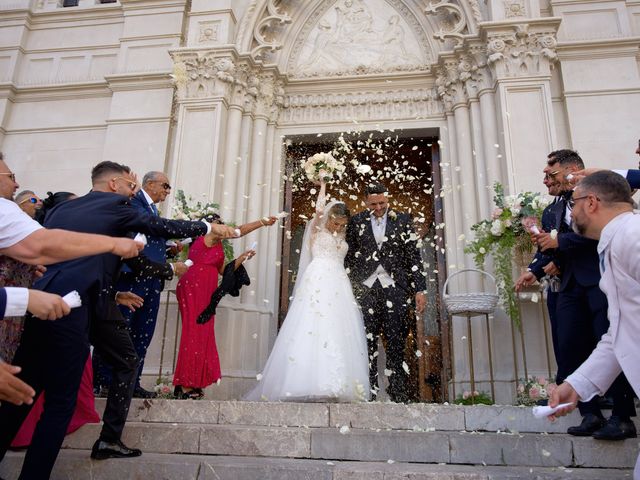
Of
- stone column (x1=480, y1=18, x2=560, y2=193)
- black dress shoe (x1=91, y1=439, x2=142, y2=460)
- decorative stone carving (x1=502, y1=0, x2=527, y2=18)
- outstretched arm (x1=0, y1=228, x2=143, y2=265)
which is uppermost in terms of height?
decorative stone carving (x1=502, y1=0, x2=527, y2=18)

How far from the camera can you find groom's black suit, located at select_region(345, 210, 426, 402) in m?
6.01

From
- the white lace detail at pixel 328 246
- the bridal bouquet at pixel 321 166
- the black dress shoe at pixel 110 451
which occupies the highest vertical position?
the bridal bouquet at pixel 321 166

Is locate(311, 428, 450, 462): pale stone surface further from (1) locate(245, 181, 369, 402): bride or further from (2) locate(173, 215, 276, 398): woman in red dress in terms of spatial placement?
(2) locate(173, 215, 276, 398): woman in red dress

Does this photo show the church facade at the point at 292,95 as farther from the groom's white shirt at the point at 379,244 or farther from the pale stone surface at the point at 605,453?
the pale stone surface at the point at 605,453

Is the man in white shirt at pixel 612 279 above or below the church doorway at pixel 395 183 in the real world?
below

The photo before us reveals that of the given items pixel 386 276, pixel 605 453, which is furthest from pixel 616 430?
pixel 386 276

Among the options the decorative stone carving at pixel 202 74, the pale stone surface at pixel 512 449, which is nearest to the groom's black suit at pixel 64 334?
the pale stone surface at pixel 512 449

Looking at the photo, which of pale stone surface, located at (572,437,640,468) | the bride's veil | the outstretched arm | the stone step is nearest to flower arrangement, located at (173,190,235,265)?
the bride's veil

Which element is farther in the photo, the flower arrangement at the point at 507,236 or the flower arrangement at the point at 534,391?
the flower arrangement at the point at 507,236

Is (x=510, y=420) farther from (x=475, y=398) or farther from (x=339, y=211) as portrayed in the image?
(x=339, y=211)

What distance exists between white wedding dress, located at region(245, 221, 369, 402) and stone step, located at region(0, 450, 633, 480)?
1.73m

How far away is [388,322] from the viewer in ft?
19.9

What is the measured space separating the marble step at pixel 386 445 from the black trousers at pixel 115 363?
1.52 ft

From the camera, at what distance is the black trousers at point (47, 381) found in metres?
2.88
